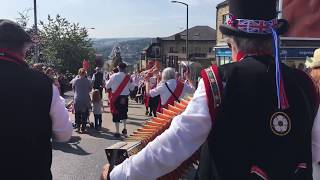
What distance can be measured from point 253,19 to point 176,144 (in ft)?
2.25

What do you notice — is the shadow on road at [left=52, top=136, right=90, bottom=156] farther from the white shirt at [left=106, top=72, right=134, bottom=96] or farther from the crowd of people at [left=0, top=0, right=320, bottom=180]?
the crowd of people at [left=0, top=0, right=320, bottom=180]

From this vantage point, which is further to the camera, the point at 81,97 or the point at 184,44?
the point at 184,44

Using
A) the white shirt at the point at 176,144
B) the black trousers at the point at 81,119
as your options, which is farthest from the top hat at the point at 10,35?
the black trousers at the point at 81,119

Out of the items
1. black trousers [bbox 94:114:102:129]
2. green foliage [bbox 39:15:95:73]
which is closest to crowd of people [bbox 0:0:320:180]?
black trousers [bbox 94:114:102:129]

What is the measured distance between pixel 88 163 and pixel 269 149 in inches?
258

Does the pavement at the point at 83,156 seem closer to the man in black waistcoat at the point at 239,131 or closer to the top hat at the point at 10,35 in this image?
the top hat at the point at 10,35

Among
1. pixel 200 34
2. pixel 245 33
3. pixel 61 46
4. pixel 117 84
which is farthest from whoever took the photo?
pixel 200 34

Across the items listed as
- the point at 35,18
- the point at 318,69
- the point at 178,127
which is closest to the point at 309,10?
the point at 318,69

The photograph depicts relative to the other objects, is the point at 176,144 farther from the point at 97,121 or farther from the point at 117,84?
the point at 97,121

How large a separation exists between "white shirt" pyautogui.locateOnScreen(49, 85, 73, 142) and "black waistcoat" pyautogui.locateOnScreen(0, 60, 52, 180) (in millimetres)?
39

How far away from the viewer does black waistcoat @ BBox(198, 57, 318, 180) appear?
2.14 m

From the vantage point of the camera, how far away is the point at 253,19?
2.28 meters

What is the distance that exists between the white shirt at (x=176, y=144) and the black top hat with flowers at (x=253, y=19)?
0.34m

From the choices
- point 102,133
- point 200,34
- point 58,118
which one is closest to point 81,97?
point 102,133
